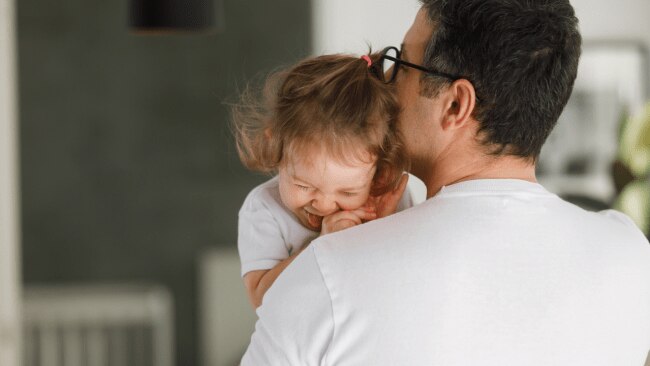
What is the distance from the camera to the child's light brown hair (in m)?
1.20

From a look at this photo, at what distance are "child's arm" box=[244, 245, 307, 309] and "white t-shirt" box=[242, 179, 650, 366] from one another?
0.24m

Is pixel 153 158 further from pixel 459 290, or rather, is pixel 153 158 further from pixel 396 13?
pixel 459 290

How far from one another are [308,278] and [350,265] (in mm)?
49

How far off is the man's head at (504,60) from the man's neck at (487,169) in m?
0.01

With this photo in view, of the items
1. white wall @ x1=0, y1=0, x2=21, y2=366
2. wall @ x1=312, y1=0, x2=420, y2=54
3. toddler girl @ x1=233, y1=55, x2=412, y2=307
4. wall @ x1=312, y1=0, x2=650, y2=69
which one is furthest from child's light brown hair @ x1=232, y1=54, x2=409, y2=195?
wall @ x1=312, y1=0, x2=650, y2=69

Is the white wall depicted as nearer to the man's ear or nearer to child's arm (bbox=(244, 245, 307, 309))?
child's arm (bbox=(244, 245, 307, 309))

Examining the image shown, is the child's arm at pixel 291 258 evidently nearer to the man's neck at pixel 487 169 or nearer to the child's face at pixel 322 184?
the child's face at pixel 322 184

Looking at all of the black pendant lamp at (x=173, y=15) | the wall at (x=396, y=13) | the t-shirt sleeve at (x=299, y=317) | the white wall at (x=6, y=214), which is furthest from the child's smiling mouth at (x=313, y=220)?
the wall at (x=396, y=13)

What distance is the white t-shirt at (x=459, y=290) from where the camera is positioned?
3.12ft

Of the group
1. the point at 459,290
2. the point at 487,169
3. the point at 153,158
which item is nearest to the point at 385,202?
the point at 487,169

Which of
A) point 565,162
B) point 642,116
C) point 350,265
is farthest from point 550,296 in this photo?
point 565,162

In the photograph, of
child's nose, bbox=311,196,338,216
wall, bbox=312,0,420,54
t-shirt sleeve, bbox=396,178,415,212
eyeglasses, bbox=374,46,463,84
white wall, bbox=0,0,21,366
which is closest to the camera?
eyeglasses, bbox=374,46,463,84

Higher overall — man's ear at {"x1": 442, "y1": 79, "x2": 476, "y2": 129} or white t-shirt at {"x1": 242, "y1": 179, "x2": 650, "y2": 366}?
man's ear at {"x1": 442, "y1": 79, "x2": 476, "y2": 129}

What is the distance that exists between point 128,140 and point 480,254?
343cm
